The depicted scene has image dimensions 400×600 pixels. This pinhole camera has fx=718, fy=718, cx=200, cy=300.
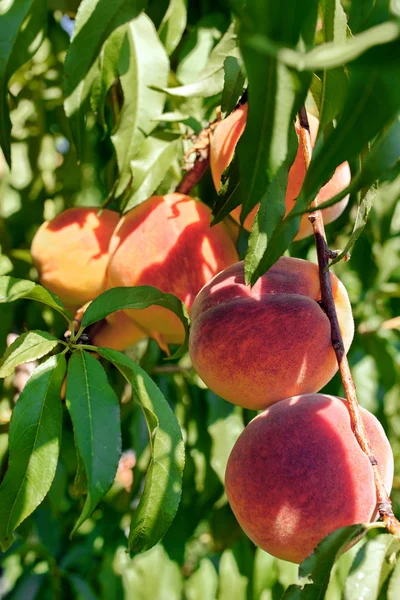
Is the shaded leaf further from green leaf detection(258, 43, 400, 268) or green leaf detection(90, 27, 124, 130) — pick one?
green leaf detection(90, 27, 124, 130)

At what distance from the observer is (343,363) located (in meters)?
0.74

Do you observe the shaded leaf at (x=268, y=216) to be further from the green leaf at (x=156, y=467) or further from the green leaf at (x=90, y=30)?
the green leaf at (x=90, y=30)

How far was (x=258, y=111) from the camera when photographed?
518 millimetres

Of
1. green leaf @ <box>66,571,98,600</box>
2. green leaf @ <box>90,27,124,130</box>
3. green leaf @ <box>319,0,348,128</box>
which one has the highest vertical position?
green leaf @ <box>319,0,348,128</box>

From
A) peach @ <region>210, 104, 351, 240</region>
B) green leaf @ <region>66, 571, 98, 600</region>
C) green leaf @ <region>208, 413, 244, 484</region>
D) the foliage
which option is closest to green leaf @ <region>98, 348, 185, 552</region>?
the foliage

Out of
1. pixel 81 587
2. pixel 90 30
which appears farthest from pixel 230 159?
pixel 81 587

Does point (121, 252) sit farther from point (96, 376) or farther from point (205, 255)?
point (96, 376)

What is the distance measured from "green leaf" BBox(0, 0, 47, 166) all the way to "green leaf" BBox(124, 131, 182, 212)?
0.17 metres

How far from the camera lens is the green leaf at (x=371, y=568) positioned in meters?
0.60

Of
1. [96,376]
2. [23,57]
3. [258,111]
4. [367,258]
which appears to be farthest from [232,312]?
[367,258]

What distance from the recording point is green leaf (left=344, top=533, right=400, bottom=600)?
599 mm

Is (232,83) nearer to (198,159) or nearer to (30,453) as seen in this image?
(198,159)

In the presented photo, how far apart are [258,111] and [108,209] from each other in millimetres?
665

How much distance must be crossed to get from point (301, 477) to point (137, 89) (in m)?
0.57
